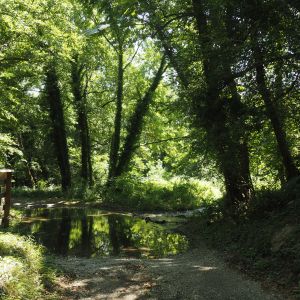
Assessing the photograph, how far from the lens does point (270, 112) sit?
898 centimetres

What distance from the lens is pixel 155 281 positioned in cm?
652

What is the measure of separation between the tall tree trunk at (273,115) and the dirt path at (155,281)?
12.0 feet

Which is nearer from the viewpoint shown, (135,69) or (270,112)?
(270,112)

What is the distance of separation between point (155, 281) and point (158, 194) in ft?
47.3

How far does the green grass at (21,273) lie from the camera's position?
4.82 m

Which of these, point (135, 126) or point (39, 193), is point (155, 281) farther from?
point (39, 193)

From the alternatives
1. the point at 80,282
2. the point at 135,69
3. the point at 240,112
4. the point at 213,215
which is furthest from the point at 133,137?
the point at 80,282

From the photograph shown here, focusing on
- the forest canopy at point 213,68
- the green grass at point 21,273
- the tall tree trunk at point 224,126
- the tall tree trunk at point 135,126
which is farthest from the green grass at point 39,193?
the green grass at point 21,273

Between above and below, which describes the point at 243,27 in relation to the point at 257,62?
above

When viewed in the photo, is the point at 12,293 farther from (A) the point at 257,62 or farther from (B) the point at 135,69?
(B) the point at 135,69

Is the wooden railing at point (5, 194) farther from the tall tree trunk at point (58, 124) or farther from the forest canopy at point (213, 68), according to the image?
the tall tree trunk at point (58, 124)

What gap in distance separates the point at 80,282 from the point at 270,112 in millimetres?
5734

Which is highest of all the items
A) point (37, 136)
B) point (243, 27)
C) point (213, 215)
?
point (37, 136)

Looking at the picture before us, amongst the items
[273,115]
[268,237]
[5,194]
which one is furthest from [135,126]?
[268,237]
